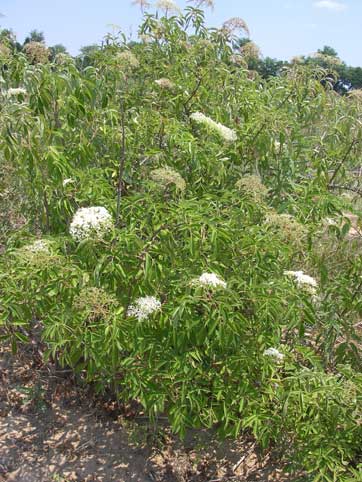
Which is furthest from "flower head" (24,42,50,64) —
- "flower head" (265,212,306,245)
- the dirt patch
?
the dirt patch

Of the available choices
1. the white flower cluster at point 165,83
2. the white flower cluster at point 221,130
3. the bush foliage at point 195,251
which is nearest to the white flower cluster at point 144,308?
the bush foliage at point 195,251

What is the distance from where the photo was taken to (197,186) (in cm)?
367

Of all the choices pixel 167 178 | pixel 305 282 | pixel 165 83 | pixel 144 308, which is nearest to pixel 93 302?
pixel 144 308

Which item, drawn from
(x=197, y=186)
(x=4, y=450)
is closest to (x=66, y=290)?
(x=197, y=186)

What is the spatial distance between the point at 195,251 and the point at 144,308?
0.42 metres

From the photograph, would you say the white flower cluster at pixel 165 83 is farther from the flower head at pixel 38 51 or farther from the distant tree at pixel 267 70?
the distant tree at pixel 267 70

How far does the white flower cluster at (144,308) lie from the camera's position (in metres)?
2.70

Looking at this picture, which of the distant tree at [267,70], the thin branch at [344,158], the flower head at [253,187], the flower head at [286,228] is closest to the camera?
the flower head at [286,228]

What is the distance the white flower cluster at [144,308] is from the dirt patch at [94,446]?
4.26 ft

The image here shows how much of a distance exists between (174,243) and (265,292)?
22.6 inches

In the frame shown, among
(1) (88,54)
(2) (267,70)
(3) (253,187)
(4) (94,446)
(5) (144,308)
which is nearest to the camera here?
(5) (144,308)

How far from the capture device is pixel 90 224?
2.56m

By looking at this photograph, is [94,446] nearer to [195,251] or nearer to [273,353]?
[273,353]

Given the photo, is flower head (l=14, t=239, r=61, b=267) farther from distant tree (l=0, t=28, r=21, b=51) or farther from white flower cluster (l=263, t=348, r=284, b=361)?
distant tree (l=0, t=28, r=21, b=51)
